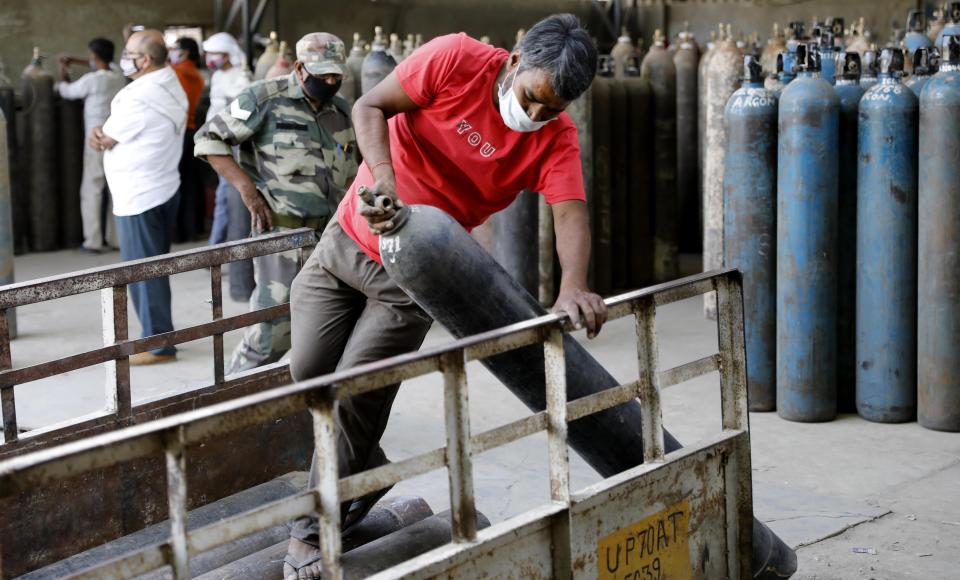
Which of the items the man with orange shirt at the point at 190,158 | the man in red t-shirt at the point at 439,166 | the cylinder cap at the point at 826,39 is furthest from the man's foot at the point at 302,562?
the man with orange shirt at the point at 190,158

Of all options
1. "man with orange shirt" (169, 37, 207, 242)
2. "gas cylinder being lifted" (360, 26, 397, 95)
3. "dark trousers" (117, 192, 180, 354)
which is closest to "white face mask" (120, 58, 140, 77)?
"dark trousers" (117, 192, 180, 354)

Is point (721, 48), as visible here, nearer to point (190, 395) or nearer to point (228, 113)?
point (228, 113)

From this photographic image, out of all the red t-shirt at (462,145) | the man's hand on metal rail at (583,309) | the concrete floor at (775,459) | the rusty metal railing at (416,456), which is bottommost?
the concrete floor at (775,459)

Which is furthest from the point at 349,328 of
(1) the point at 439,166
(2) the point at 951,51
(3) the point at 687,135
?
(3) the point at 687,135

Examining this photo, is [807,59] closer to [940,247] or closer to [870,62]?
[870,62]

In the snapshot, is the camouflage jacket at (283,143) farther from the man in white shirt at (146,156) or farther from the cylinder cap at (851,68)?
the cylinder cap at (851,68)

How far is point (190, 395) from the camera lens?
3.84 metres

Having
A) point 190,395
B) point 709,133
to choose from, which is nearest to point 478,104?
point 190,395

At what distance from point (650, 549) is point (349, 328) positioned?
1032mm

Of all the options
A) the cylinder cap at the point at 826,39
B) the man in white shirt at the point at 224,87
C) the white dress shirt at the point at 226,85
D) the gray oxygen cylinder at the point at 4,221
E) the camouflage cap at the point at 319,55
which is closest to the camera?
the camouflage cap at the point at 319,55

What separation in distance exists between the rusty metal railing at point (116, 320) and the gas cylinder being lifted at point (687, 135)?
5.90 meters

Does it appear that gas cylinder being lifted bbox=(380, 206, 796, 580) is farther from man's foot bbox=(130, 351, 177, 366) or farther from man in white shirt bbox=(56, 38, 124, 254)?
man in white shirt bbox=(56, 38, 124, 254)

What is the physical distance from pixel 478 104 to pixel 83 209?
858cm

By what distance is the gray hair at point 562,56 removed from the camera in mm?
2912
